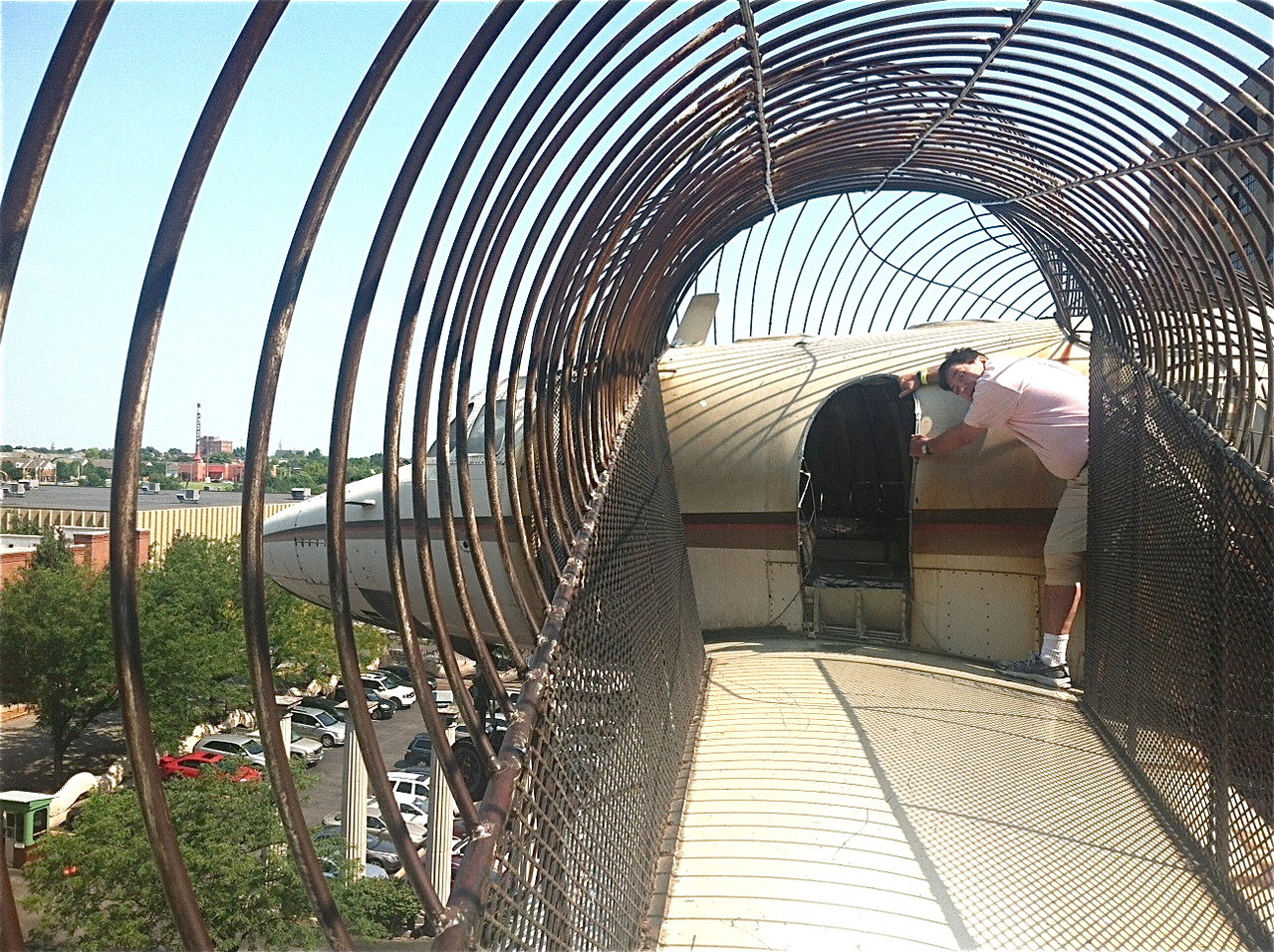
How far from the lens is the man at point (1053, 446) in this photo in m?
6.83

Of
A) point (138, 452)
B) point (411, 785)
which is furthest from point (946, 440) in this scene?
point (411, 785)

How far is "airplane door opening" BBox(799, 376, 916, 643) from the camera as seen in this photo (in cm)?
987

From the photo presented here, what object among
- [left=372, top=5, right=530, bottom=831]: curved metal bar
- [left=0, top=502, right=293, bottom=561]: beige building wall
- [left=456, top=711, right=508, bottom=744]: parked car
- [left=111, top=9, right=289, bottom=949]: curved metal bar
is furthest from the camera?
[left=0, top=502, right=293, bottom=561]: beige building wall

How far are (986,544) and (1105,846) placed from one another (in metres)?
3.50

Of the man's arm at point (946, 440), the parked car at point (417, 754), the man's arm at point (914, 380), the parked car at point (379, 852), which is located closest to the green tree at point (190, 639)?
the parked car at point (417, 754)

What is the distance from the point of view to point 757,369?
871 centimetres

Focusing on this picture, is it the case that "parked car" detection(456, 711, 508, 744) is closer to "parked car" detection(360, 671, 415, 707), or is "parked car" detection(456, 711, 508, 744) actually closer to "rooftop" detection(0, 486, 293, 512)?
"parked car" detection(360, 671, 415, 707)

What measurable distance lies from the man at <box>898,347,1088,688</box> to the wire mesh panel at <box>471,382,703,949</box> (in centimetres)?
272

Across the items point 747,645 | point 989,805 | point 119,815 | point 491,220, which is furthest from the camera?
point 119,815

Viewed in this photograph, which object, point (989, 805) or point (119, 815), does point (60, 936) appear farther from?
point (989, 805)

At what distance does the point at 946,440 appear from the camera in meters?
7.38

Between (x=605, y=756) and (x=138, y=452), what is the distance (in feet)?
7.32

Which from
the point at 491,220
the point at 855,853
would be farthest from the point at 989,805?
the point at 491,220

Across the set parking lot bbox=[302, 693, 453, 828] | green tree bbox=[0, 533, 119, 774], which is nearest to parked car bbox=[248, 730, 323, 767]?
parking lot bbox=[302, 693, 453, 828]
